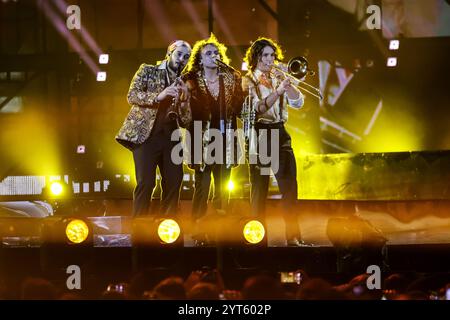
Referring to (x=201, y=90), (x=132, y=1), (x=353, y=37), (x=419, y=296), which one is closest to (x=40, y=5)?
(x=132, y=1)

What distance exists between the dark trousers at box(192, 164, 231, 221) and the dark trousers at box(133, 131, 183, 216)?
206 mm

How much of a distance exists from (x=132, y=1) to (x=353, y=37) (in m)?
4.99

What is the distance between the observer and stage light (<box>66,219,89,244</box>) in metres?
5.13

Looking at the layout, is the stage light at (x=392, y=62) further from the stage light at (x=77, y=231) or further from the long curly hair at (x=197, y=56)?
the stage light at (x=77, y=231)

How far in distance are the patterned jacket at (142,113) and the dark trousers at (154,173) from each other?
0.26 ft

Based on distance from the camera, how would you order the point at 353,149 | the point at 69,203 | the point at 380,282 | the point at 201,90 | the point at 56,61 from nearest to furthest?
the point at 380,282 < the point at 201,90 < the point at 69,203 < the point at 56,61 < the point at 353,149

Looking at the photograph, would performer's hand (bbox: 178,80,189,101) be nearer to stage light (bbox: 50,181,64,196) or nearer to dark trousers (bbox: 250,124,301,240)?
dark trousers (bbox: 250,124,301,240)

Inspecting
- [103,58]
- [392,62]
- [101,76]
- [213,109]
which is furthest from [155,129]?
[392,62]

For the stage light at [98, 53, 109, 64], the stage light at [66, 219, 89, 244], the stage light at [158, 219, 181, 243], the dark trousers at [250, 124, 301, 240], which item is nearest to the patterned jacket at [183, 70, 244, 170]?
the dark trousers at [250, 124, 301, 240]

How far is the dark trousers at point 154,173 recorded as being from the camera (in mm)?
5734

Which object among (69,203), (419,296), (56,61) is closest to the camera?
(419,296)
